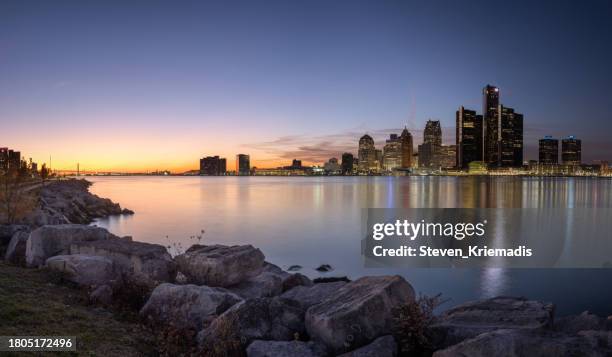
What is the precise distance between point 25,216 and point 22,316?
1944 cm

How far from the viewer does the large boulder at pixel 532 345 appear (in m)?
6.38

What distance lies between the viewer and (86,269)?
12164 mm

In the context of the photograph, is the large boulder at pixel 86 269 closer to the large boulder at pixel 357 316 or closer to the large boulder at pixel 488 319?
the large boulder at pixel 357 316

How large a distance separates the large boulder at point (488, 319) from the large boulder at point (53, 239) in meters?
12.6

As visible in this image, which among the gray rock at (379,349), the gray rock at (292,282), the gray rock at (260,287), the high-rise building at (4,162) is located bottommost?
the gray rock at (292,282)

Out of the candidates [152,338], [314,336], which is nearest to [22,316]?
[152,338]

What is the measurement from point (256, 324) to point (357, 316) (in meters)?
2.15

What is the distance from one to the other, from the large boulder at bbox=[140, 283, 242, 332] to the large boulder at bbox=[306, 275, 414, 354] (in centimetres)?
249

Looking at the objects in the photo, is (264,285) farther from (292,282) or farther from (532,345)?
(532,345)

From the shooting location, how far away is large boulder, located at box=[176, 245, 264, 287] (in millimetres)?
13847

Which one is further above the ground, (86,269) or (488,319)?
(86,269)

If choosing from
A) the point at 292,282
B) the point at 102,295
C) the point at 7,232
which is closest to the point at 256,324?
the point at 102,295

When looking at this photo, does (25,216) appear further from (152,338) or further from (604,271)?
(604,271)

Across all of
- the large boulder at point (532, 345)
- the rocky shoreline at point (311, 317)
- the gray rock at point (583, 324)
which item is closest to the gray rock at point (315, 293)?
the rocky shoreline at point (311, 317)
